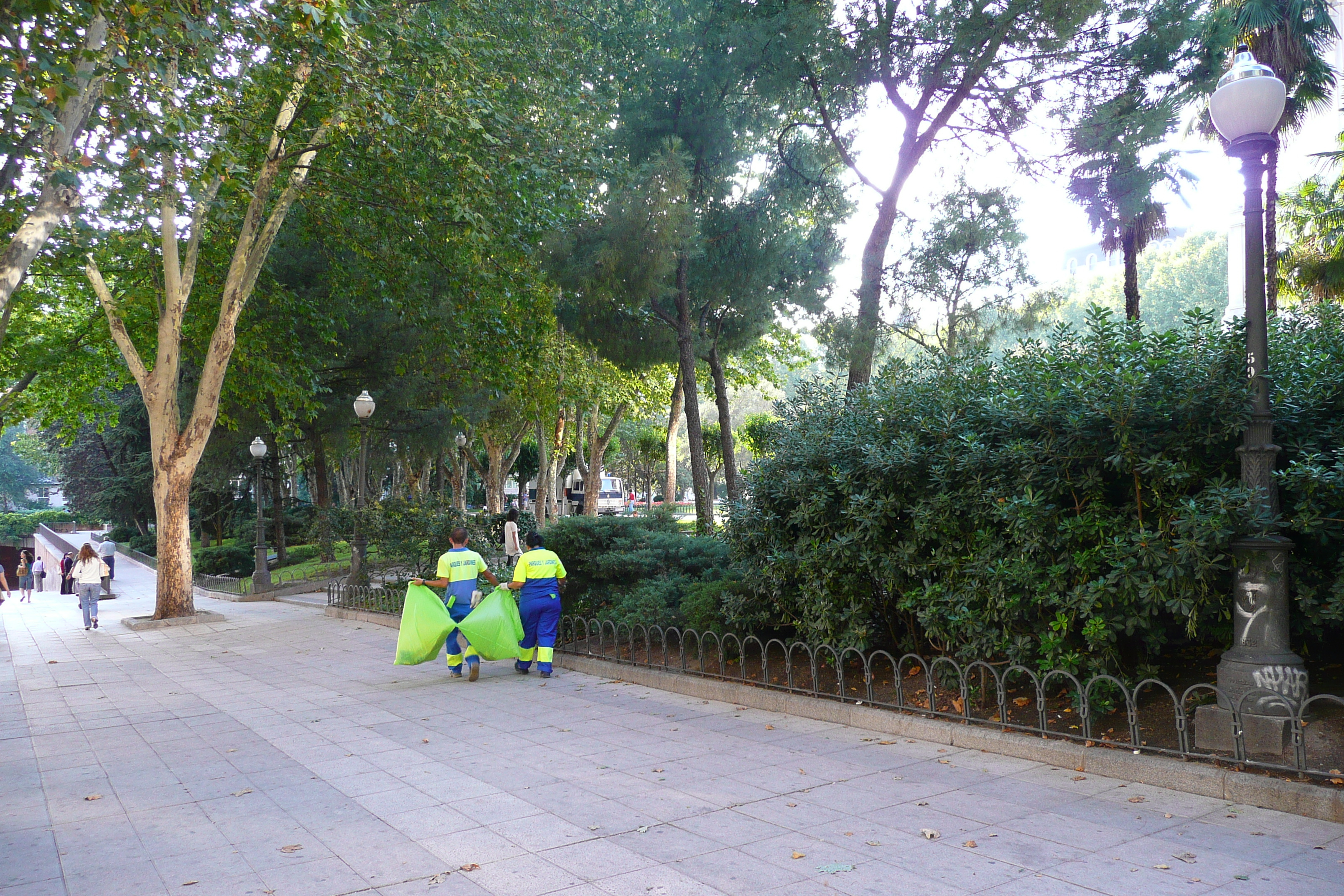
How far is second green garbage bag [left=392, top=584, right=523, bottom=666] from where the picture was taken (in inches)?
368

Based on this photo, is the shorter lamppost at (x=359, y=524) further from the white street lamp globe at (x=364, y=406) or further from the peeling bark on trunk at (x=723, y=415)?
the peeling bark on trunk at (x=723, y=415)

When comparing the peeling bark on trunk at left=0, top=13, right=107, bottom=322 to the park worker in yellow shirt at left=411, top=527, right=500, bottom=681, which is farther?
the park worker in yellow shirt at left=411, top=527, right=500, bottom=681

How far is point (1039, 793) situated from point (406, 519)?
44.4 feet

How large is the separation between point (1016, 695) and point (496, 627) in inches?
206

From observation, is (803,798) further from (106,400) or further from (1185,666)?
(106,400)

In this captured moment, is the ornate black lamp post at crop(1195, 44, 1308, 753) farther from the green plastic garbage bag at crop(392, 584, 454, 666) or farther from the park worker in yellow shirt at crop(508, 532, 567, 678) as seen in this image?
the green plastic garbage bag at crop(392, 584, 454, 666)

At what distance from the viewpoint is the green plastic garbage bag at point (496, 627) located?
30.7 ft

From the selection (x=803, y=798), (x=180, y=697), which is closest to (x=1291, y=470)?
(x=803, y=798)

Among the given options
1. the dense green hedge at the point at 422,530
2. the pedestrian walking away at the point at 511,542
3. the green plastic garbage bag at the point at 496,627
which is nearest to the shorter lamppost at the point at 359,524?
the dense green hedge at the point at 422,530

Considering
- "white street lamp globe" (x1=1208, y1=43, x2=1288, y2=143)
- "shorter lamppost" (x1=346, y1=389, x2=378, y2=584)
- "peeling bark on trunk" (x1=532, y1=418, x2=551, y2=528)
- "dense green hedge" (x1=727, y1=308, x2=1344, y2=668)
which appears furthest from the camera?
"peeling bark on trunk" (x1=532, y1=418, x2=551, y2=528)

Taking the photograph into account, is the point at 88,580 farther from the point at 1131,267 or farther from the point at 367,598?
the point at 1131,267

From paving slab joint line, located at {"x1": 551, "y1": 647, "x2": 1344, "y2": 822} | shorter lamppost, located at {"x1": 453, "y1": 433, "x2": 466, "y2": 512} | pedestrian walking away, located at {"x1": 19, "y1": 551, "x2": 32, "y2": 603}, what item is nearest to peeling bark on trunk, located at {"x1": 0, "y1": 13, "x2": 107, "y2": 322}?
paving slab joint line, located at {"x1": 551, "y1": 647, "x2": 1344, "y2": 822}

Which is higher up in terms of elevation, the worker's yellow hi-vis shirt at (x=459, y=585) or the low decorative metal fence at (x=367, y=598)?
the worker's yellow hi-vis shirt at (x=459, y=585)

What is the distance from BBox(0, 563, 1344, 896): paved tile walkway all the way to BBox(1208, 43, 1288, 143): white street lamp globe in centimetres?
377
